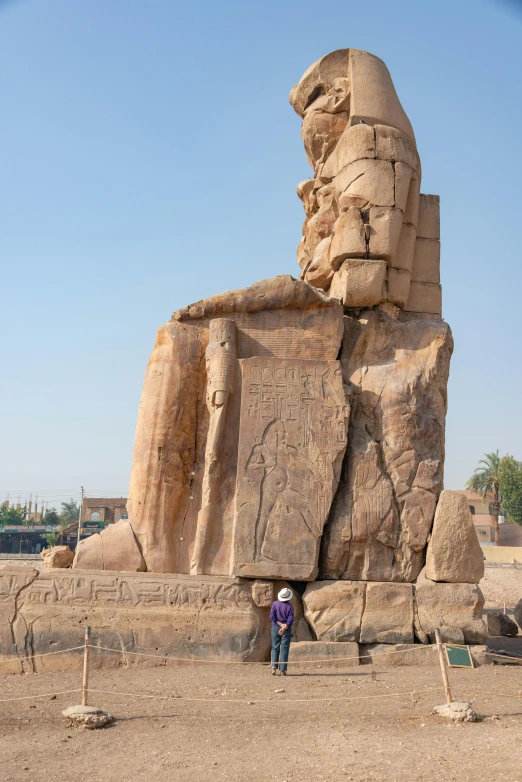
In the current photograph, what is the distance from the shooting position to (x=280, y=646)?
245 inches

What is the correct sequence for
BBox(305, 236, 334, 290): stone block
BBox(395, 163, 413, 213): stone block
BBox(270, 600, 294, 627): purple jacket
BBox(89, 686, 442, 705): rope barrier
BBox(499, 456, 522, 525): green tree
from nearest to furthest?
BBox(89, 686, 442, 705): rope barrier, BBox(270, 600, 294, 627): purple jacket, BBox(395, 163, 413, 213): stone block, BBox(305, 236, 334, 290): stone block, BBox(499, 456, 522, 525): green tree

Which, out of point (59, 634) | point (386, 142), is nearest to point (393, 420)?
point (386, 142)

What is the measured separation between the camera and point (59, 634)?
6.43 meters

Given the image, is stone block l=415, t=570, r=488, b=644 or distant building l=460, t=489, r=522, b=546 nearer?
stone block l=415, t=570, r=488, b=644

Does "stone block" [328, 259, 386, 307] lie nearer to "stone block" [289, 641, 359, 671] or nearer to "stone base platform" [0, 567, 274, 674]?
"stone base platform" [0, 567, 274, 674]

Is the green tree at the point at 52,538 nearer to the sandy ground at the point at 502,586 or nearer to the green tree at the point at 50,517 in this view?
the green tree at the point at 50,517

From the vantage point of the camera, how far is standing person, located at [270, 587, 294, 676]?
20.4 ft

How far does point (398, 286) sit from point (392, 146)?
1.48m

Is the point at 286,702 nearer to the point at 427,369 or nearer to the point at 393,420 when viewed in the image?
the point at 393,420

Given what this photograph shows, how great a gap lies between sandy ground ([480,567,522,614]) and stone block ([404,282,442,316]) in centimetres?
969

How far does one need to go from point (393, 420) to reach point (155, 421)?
7.35ft

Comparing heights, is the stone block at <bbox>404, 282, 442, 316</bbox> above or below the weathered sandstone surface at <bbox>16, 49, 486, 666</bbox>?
above

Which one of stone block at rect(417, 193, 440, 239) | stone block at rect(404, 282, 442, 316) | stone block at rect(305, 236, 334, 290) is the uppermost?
stone block at rect(417, 193, 440, 239)

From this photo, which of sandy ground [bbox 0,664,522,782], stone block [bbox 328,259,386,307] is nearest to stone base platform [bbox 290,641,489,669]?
sandy ground [bbox 0,664,522,782]
